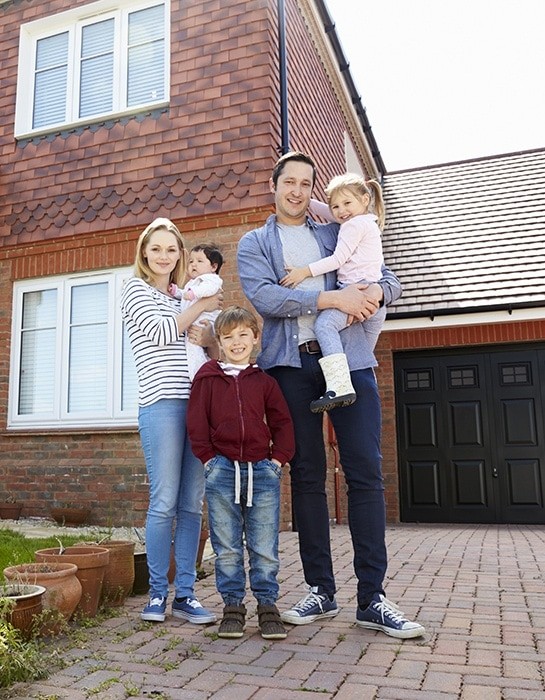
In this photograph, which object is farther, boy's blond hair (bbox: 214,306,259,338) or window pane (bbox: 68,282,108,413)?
window pane (bbox: 68,282,108,413)

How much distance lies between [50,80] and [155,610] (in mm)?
6884

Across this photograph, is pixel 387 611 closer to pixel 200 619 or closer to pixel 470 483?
pixel 200 619

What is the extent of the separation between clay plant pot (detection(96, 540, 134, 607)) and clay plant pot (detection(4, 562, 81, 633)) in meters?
0.42

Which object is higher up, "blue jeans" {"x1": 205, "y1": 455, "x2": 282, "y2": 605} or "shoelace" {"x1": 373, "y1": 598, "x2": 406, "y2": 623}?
"blue jeans" {"x1": 205, "y1": 455, "x2": 282, "y2": 605}

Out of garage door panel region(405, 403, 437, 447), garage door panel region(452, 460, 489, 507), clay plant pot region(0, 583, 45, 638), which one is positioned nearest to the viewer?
clay plant pot region(0, 583, 45, 638)

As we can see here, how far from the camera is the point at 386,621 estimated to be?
2.90 meters

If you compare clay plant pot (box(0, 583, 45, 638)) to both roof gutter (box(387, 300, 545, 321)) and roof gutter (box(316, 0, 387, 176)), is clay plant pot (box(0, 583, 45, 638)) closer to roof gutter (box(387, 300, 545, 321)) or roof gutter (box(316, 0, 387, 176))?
roof gutter (box(387, 300, 545, 321))

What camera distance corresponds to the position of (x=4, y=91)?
802cm

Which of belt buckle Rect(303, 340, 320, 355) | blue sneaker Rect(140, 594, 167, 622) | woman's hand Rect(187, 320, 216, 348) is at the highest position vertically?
woman's hand Rect(187, 320, 216, 348)

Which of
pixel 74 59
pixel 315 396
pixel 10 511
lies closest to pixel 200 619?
pixel 315 396

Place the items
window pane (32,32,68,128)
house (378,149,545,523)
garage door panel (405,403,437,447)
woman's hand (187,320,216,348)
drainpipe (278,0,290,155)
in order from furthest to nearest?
garage door panel (405,403,437,447) < house (378,149,545,523) < window pane (32,32,68,128) < drainpipe (278,0,290,155) < woman's hand (187,320,216,348)

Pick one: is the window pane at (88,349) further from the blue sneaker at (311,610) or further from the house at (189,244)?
the blue sneaker at (311,610)

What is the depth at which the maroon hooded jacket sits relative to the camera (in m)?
2.97

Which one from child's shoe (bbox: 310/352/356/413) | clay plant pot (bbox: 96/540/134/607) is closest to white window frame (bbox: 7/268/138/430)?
clay plant pot (bbox: 96/540/134/607)
